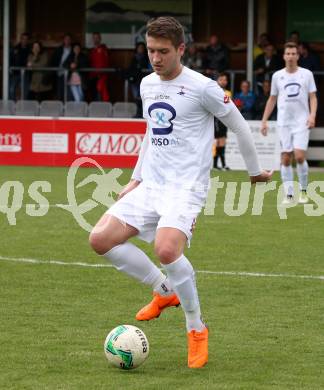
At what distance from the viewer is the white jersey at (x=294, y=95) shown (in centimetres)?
1672

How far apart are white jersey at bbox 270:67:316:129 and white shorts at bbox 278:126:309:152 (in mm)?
62

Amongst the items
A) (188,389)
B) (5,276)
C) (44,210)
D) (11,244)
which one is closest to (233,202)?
(44,210)

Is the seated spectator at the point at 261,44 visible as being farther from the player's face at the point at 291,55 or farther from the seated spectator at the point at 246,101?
the player's face at the point at 291,55

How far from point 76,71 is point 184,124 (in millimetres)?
19081

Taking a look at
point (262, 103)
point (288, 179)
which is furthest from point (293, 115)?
point (262, 103)

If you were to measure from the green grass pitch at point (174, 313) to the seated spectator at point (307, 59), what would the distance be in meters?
11.1

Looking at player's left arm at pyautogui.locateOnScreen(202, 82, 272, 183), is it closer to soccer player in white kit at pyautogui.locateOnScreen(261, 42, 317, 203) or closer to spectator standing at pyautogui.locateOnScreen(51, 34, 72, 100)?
soccer player in white kit at pyautogui.locateOnScreen(261, 42, 317, 203)

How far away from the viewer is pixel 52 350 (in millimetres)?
7047

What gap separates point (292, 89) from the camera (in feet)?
55.6

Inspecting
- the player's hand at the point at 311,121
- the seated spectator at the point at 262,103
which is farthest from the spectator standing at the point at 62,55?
the player's hand at the point at 311,121

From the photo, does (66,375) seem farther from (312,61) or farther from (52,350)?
(312,61)

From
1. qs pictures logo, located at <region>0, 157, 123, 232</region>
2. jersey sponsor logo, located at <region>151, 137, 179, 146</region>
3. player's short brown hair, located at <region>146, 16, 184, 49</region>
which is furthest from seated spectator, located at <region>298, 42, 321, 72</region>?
player's short brown hair, located at <region>146, 16, 184, 49</region>

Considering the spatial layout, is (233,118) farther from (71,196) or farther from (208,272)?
(71,196)

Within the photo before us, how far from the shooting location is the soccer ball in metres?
6.57
